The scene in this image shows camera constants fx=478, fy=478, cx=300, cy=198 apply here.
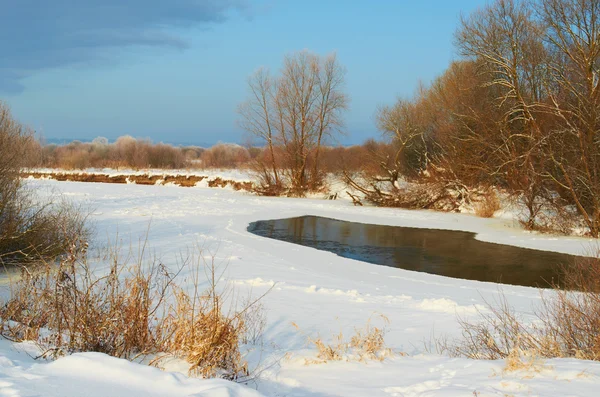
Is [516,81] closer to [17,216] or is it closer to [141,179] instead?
[17,216]

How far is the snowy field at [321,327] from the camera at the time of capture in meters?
3.71

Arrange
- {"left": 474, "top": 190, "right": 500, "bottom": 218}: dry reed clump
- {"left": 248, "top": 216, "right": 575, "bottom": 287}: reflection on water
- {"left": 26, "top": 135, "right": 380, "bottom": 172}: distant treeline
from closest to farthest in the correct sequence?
{"left": 248, "top": 216, "right": 575, "bottom": 287}: reflection on water
{"left": 474, "top": 190, "right": 500, "bottom": 218}: dry reed clump
{"left": 26, "top": 135, "right": 380, "bottom": 172}: distant treeline

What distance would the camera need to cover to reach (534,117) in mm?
20812

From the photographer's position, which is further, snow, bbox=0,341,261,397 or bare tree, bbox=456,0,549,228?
bare tree, bbox=456,0,549,228

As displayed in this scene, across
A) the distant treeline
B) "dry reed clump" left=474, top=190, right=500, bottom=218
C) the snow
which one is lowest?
the snow

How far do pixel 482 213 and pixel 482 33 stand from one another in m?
8.89

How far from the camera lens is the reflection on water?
13492 mm

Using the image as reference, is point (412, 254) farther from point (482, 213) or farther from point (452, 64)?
point (452, 64)

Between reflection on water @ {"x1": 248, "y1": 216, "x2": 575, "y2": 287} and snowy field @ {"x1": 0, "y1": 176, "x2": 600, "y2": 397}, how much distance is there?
1.16 metres

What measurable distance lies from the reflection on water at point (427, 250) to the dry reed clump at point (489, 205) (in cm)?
478

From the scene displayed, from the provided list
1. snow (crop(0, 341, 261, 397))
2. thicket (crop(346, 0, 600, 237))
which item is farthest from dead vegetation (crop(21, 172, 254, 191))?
snow (crop(0, 341, 261, 397))

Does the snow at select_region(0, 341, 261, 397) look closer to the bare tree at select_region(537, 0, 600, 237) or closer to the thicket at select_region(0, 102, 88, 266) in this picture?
the thicket at select_region(0, 102, 88, 266)

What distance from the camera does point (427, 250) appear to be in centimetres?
1684

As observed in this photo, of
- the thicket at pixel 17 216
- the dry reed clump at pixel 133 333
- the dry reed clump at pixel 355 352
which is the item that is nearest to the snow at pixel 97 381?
the dry reed clump at pixel 133 333
